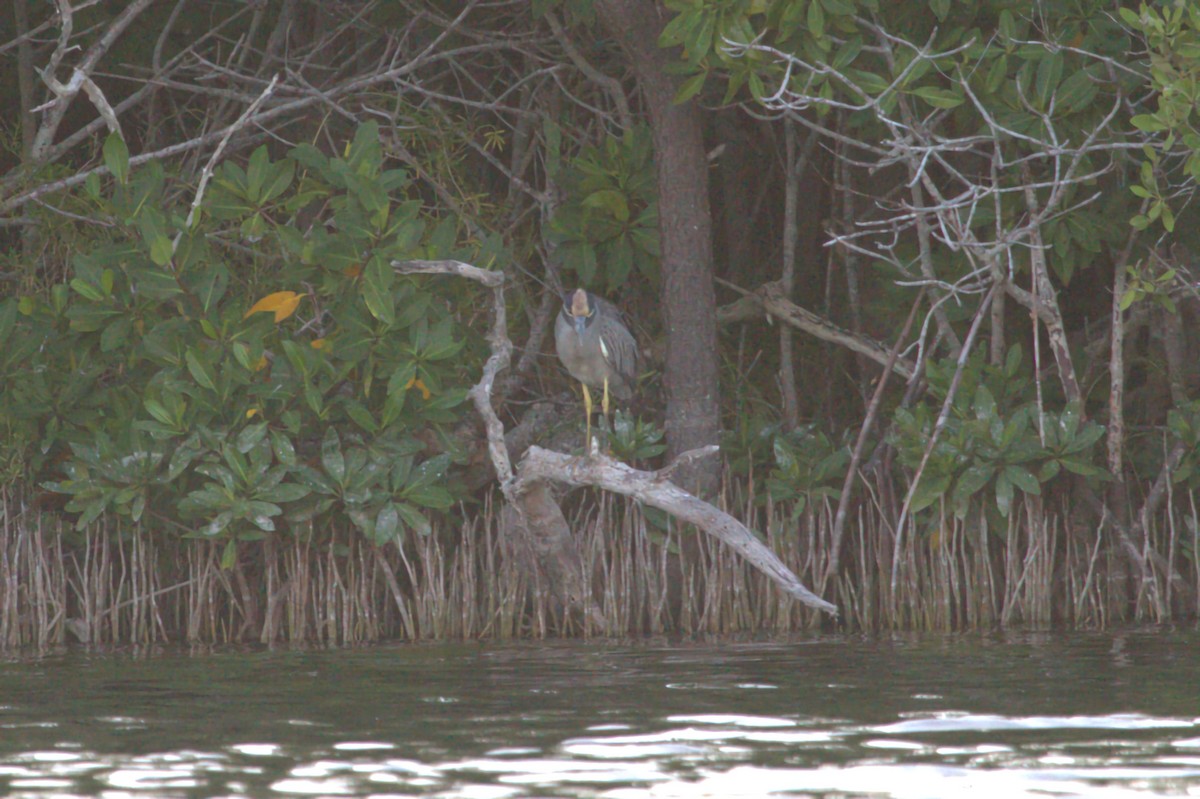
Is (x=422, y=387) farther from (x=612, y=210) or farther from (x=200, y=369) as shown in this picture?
(x=612, y=210)

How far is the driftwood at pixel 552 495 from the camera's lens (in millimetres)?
5961

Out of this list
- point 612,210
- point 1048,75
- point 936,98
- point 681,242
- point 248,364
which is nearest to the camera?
point 936,98

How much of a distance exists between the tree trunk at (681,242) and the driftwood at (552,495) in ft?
2.24

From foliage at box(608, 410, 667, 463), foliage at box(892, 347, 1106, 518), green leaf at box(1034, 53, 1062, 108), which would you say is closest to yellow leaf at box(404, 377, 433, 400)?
foliage at box(608, 410, 667, 463)

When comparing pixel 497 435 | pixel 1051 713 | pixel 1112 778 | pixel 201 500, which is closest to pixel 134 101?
pixel 201 500

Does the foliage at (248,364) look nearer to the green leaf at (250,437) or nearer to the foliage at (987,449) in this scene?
the green leaf at (250,437)

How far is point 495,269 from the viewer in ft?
22.7

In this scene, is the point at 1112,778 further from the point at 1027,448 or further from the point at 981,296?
the point at 981,296

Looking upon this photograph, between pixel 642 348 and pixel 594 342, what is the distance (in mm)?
1324

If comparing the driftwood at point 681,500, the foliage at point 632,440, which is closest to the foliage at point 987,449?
the driftwood at point 681,500

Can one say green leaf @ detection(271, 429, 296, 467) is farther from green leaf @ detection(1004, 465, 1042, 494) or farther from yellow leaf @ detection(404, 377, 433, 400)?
green leaf @ detection(1004, 465, 1042, 494)

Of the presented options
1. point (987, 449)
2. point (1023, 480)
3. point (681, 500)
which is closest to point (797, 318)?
point (987, 449)

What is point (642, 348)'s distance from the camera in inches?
310

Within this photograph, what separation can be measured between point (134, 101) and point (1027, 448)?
4399mm
